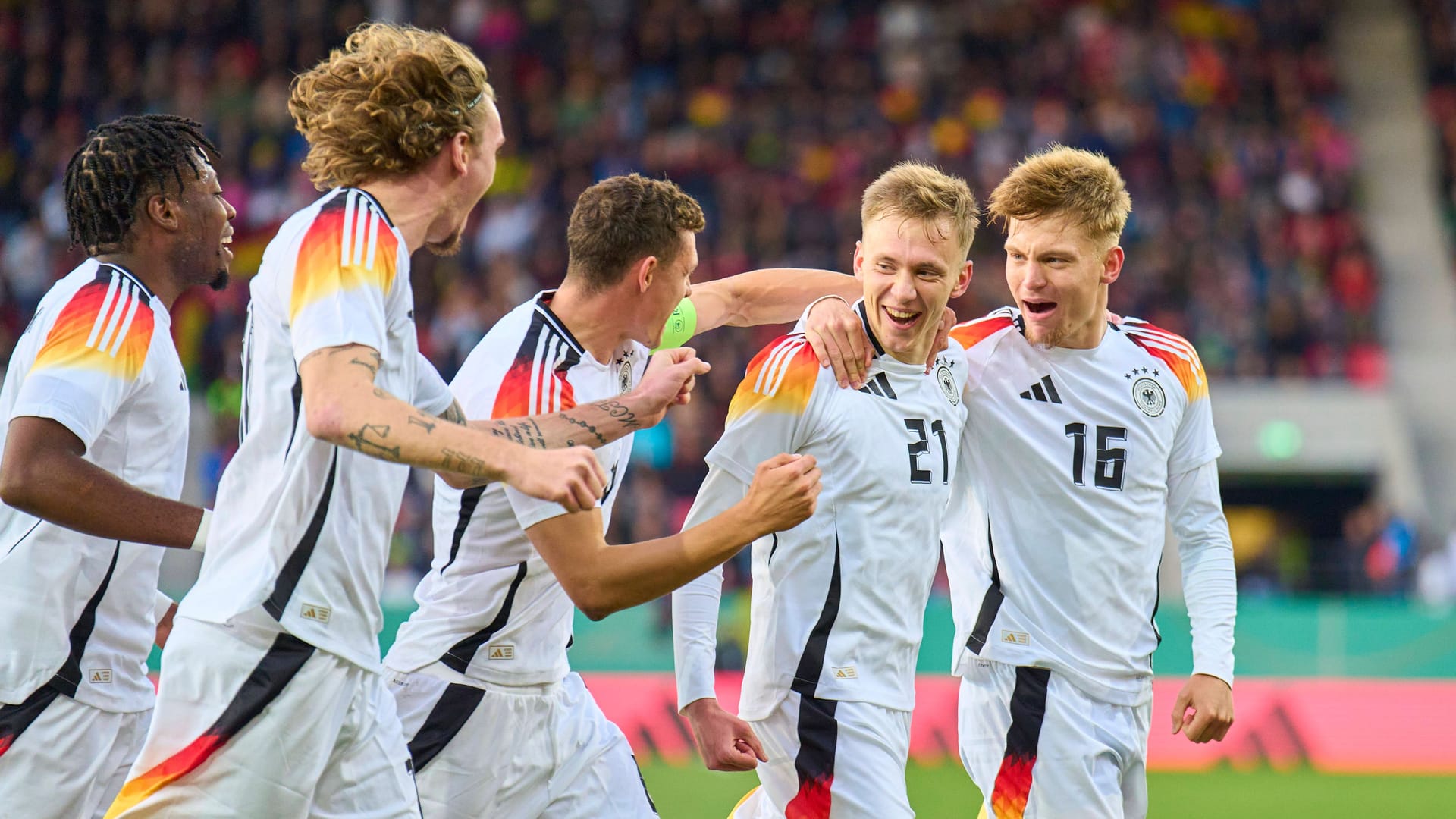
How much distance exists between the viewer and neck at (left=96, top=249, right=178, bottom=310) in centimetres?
431

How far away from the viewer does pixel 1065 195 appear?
495 cm

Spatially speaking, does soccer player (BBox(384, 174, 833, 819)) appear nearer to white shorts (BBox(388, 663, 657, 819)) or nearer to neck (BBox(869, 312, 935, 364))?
white shorts (BBox(388, 663, 657, 819))

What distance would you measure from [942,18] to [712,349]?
8302 millimetres

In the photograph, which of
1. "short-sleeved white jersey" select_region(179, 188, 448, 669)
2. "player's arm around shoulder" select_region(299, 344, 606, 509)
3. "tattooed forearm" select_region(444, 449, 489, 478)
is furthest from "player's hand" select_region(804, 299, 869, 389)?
"tattooed forearm" select_region(444, 449, 489, 478)

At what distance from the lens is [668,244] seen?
4.46m

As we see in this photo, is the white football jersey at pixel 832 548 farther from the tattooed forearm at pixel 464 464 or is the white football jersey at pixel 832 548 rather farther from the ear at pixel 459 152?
the tattooed forearm at pixel 464 464

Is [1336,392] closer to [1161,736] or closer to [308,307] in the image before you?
[1161,736]

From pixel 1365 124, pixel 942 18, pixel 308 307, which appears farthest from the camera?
pixel 1365 124

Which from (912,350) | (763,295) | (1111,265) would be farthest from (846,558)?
(1111,265)

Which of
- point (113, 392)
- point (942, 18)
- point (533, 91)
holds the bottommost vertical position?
point (113, 392)

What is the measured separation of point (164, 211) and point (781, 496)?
2137 mm

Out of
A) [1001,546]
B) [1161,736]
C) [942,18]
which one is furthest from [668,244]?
[942,18]

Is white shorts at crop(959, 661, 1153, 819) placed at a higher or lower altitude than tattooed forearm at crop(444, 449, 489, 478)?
lower

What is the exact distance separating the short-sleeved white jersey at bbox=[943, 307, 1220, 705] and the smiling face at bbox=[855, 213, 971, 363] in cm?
49
